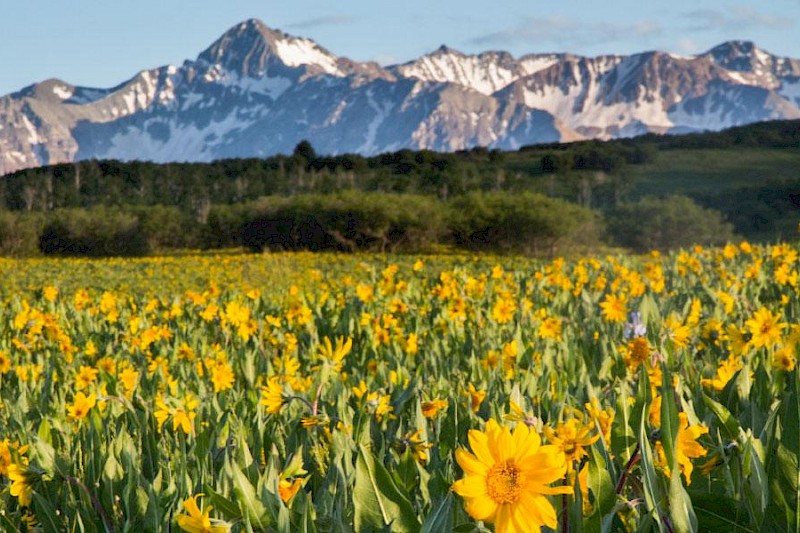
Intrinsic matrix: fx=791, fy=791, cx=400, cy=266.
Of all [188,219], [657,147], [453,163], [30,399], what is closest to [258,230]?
[188,219]

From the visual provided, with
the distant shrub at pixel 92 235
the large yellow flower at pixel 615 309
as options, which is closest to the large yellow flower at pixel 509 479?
the large yellow flower at pixel 615 309

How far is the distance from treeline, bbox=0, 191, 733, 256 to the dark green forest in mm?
102

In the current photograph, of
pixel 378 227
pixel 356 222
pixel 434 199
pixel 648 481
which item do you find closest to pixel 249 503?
pixel 648 481

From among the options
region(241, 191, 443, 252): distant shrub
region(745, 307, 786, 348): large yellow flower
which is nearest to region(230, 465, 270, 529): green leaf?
region(745, 307, 786, 348): large yellow flower

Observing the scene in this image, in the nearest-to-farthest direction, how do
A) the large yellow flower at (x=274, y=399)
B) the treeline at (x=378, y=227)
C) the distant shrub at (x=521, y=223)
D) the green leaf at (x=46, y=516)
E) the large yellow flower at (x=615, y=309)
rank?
the green leaf at (x=46, y=516)
the large yellow flower at (x=274, y=399)
the large yellow flower at (x=615, y=309)
the distant shrub at (x=521, y=223)
the treeline at (x=378, y=227)

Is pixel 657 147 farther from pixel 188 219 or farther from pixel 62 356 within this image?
pixel 62 356

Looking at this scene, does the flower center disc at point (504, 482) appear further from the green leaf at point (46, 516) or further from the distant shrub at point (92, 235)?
the distant shrub at point (92, 235)

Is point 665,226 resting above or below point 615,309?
below

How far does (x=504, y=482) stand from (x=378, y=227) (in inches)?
1820

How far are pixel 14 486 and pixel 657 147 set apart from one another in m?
102

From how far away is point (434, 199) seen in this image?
52.5 metres

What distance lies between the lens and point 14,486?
188cm

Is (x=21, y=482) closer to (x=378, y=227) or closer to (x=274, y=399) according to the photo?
(x=274, y=399)

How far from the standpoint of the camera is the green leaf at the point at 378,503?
138 cm
